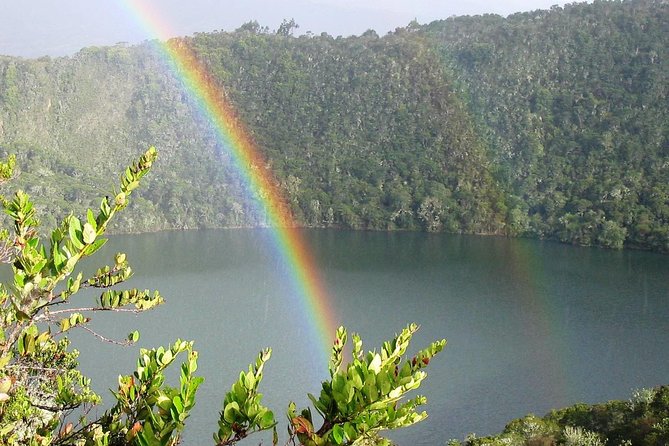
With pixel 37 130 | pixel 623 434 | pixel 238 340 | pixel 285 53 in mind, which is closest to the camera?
pixel 623 434

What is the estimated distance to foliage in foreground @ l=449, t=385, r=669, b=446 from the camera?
17781mm

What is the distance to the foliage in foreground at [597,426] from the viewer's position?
58.3ft

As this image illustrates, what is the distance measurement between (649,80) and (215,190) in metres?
57.0

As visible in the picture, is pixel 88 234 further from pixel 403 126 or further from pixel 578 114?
Result: pixel 403 126

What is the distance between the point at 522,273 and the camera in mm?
53719

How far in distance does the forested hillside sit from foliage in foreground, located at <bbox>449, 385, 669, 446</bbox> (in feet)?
147

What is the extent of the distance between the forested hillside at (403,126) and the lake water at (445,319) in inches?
450

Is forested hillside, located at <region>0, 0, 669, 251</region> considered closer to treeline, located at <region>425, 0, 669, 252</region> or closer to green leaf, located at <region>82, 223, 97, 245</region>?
treeline, located at <region>425, 0, 669, 252</region>

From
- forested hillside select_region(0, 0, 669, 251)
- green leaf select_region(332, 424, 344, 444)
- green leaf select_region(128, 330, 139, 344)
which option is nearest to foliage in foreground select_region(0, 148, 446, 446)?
green leaf select_region(332, 424, 344, 444)

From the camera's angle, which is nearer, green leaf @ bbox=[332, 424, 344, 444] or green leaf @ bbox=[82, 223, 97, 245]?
green leaf @ bbox=[332, 424, 344, 444]

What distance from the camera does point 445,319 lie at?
41312 millimetres

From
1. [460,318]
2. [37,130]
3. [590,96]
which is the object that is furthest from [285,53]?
[460,318]

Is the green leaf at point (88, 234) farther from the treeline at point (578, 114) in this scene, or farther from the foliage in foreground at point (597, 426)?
the treeline at point (578, 114)

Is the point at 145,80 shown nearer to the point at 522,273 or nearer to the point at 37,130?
the point at 37,130
